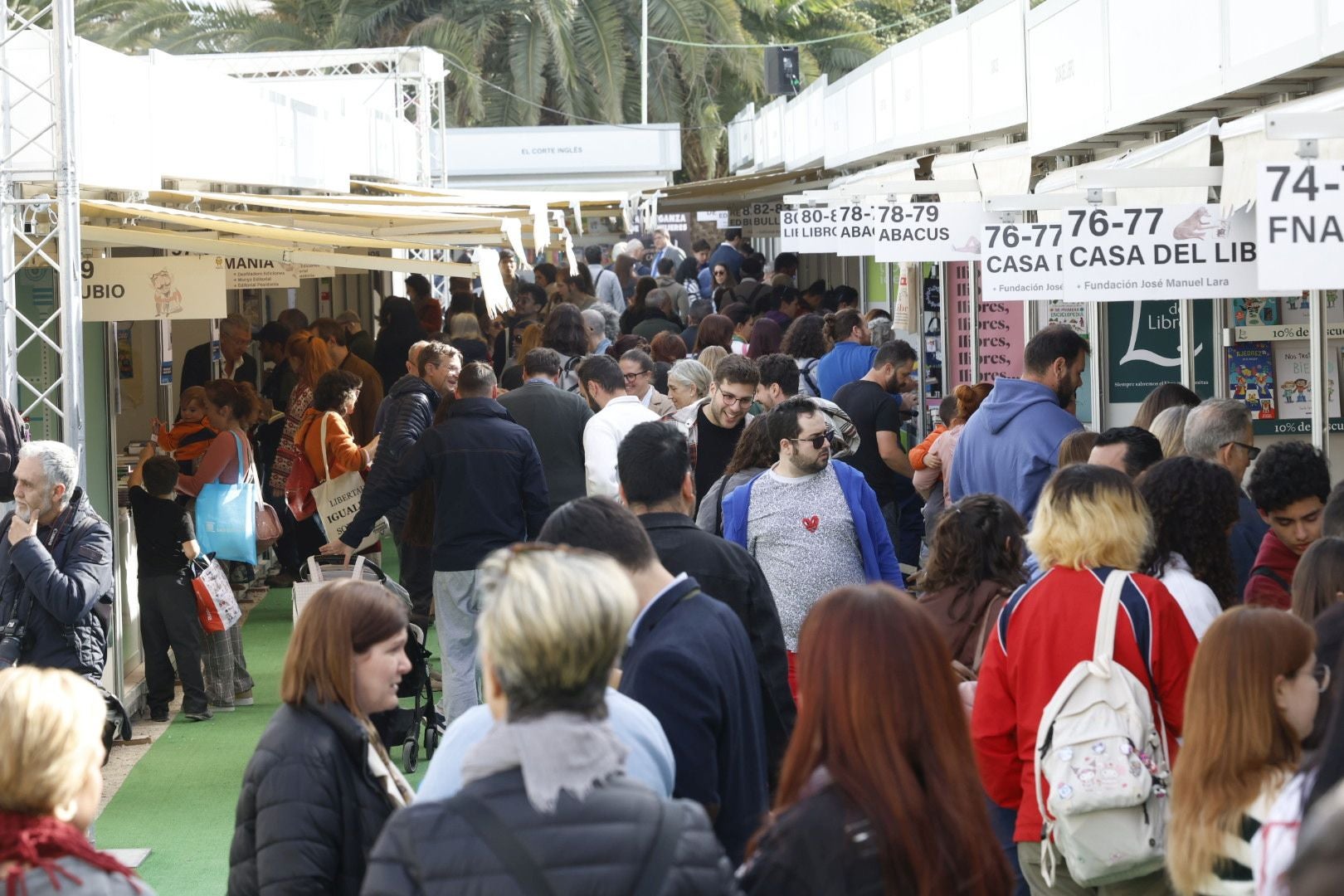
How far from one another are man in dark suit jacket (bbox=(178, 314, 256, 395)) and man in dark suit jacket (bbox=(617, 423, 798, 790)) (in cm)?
833

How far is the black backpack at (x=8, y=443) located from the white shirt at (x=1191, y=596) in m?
4.90

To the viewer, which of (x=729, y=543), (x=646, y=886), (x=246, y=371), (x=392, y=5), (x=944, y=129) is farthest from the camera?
(x=392, y=5)

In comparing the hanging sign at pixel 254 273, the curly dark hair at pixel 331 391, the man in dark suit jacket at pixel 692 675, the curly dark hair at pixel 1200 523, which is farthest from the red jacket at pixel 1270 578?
the hanging sign at pixel 254 273

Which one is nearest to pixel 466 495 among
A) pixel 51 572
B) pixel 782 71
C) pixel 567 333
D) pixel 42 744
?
pixel 51 572

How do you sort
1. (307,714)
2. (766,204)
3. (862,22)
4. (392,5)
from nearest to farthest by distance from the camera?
(307,714) → (766,204) → (392,5) → (862,22)

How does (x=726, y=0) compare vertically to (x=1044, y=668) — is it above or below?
above

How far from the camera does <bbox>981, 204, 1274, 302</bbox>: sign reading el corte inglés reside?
650cm

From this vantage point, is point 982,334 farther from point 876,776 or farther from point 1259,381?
point 876,776

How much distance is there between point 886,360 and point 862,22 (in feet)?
109

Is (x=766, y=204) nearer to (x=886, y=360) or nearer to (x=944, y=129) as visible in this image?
(x=944, y=129)

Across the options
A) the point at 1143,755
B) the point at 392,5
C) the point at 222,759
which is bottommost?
the point at 222,759

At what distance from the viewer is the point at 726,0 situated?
33656 mm

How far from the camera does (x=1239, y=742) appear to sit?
3.30 m

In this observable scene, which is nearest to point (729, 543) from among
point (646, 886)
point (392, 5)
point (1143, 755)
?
point (1143, 755)
